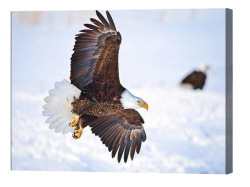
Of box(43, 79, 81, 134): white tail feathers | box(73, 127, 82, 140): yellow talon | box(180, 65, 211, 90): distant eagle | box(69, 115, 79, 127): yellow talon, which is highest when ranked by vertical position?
box(180, 65, 211, 90): distant eagle

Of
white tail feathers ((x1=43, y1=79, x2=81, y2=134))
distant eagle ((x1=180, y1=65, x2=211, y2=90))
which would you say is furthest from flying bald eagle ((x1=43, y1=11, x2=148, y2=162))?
distant eagle ((x1=180, y1=65, x2=211, y2=90))

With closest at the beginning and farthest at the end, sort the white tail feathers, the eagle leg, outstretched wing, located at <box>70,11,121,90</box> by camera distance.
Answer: outstretched wing, located at <box>70,11,121,90</box>
the white tail feathers
the eagle leg

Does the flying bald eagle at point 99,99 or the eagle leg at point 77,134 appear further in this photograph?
the eagle leg at point 77,134

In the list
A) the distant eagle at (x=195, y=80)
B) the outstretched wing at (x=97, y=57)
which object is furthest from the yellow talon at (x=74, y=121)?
the distant eagle at (x=195, y=80)

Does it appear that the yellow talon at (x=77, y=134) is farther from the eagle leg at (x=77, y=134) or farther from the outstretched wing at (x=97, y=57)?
the outstretched wing at (x=97, y=57)

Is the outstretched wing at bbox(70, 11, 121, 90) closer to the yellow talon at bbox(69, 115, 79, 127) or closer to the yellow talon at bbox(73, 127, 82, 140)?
the yellow talon at bbox(69, 115, 79, 127)

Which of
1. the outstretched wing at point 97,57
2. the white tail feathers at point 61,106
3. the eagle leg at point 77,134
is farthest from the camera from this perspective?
the eagle leg at point 77,134

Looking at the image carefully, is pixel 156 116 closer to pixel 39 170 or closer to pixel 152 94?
pixel 152 94
